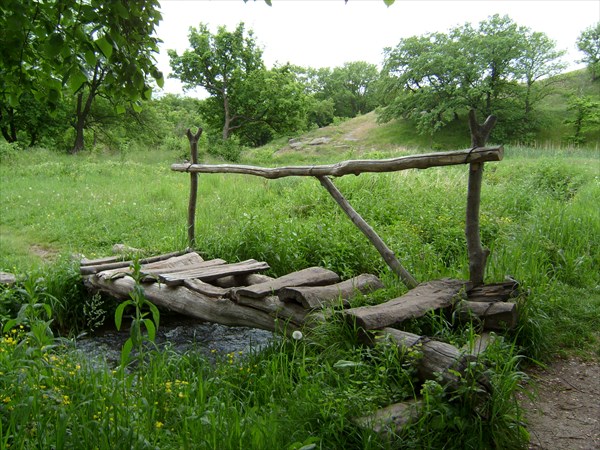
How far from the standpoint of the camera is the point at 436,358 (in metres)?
3.28

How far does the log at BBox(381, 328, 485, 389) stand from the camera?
10.2 ft

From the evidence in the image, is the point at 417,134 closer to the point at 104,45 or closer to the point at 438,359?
the point at 438,359

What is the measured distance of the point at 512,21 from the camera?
129 feet

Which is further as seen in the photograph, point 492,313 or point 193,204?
point 193,204

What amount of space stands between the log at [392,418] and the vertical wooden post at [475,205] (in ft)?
5.72

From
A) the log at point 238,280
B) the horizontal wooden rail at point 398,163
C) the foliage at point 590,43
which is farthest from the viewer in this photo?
the foliage at point 590,43

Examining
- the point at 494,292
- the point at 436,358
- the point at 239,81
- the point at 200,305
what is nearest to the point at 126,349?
the point at 436,358

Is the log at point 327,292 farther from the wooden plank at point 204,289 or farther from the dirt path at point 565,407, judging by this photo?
A: the dirt path at point 565,407

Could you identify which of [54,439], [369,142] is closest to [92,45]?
[54,439]

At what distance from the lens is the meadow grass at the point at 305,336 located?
9.31 feet

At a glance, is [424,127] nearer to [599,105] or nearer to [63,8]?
[599,105]

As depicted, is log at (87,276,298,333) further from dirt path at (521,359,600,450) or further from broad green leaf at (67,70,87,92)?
→ broad green leaf at (67,70,87,92)

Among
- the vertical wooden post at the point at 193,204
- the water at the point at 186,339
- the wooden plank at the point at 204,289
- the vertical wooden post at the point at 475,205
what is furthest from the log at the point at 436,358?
the vertical wooden post at the point at 193,204

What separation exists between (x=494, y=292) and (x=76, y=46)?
3679 millimetres
